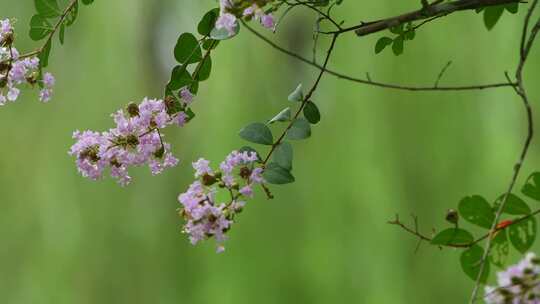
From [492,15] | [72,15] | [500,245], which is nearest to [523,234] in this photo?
[500,245]

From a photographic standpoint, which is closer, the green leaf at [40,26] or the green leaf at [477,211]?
the green leaf at [477,211]

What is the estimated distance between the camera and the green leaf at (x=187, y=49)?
0.62m

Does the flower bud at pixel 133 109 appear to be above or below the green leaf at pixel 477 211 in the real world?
above

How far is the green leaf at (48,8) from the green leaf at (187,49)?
0.44ft

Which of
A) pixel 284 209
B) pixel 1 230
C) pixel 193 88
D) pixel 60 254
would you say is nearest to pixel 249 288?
pixel 284 209

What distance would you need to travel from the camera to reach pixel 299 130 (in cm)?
59

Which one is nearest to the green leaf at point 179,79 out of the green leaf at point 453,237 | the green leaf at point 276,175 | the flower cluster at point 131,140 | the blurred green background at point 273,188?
the flower cluster at point 131,140

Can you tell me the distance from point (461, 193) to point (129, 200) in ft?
3.95

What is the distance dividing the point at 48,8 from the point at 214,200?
0.27m

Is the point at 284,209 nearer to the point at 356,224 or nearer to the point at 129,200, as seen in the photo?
the point at 356,224

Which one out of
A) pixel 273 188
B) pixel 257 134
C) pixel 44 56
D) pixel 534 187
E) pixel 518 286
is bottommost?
pixel 518 286

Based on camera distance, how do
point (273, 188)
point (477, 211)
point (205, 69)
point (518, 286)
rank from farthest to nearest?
point (273, 188) < point (205, 69) < point (477, 211) < point (518, 286)

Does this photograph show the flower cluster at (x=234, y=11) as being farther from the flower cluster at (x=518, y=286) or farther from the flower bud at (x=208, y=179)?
the flower cluster at (x=518, y=286)

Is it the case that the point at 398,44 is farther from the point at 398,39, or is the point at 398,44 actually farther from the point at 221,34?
the point at 221,34
